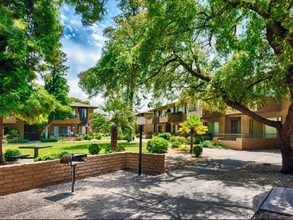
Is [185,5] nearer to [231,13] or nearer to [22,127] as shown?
[231,13]

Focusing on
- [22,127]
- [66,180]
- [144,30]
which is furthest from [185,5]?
[22,127]

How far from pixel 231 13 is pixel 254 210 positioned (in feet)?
20.6

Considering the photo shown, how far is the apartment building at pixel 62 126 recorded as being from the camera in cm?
4010

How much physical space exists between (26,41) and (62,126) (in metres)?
38.7

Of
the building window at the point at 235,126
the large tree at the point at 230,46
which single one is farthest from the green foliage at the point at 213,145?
the large tree at the point at 230,46

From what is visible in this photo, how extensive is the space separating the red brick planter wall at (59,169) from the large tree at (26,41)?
238 centimetres

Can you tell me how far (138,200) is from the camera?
661 centimetres

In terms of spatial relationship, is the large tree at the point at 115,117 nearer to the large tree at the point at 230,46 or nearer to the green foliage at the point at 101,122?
the green foliage at the point at 101,122

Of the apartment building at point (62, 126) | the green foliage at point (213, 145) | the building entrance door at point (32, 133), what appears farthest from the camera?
the building entrance door at point (32, 133)

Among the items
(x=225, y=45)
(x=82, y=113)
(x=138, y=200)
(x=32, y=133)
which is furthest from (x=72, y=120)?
(x=138, y=200)

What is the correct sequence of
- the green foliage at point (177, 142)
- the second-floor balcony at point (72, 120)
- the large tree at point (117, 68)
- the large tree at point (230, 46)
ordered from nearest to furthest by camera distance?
the large tree at point (230, 46) < the large tree at point (117, 68) < the green foliage at point (177, 142) < the second-floor balcony at point (72, 120)

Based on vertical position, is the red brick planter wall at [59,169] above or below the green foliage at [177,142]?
above

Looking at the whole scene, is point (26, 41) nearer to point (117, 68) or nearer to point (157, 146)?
point (117, 68)

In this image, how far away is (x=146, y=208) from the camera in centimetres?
596
